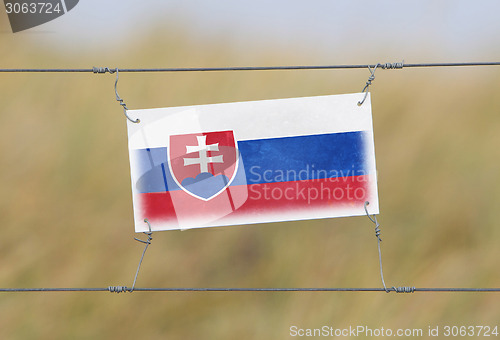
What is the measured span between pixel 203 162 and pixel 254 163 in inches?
7.8

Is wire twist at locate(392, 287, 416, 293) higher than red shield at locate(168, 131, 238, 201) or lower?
lower

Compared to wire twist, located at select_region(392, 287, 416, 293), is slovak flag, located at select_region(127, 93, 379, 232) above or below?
above

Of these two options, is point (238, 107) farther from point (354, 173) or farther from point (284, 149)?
point (354, 173)

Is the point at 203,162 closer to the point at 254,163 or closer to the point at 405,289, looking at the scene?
the point at 254,163

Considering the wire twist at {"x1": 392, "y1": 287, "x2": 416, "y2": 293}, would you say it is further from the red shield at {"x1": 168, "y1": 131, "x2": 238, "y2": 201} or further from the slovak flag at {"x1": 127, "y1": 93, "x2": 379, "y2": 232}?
the red shield at {"x1": 168, "y1": 131, "x2": 238, "y2": 201}

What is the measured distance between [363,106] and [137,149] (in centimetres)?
89

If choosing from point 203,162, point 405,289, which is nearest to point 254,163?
point 203,162

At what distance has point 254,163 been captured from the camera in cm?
214

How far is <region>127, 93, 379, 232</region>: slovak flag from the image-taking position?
213cm

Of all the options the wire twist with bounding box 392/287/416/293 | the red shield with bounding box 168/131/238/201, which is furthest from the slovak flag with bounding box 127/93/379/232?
the wire twist with bounding box 392/287/416/293

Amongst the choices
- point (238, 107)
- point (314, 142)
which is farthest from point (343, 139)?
point (238, 107)

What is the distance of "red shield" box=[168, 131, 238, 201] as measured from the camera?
2141 millimetres

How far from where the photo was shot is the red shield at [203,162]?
2141 millimetres

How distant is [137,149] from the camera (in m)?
2.13
